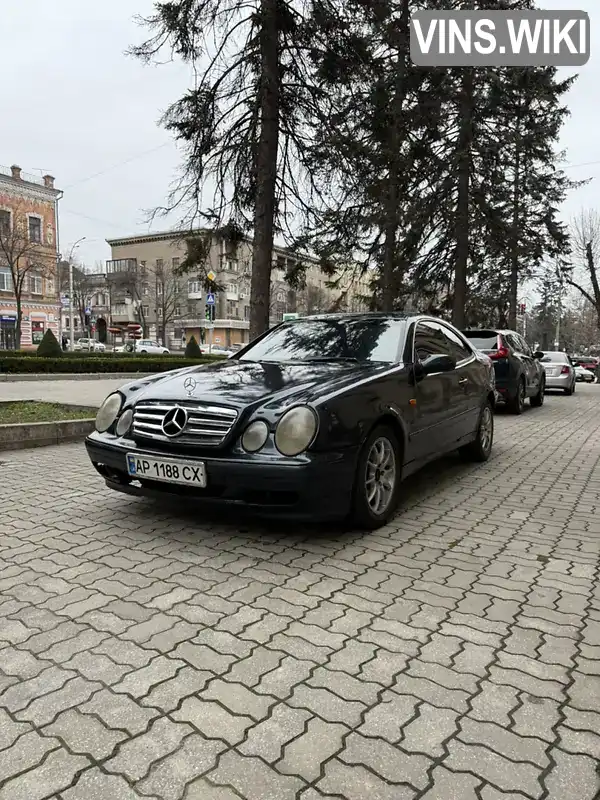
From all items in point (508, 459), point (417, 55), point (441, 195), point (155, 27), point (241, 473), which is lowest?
point (508, 459)

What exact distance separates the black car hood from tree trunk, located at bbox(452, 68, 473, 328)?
1348 centimetres

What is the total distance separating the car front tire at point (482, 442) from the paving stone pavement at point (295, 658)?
1993 mm

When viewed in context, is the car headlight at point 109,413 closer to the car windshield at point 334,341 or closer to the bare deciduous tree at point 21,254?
the car windshield at point 334,341

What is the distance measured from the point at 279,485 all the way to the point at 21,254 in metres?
37.6

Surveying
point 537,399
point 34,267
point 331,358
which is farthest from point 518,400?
point 34,267

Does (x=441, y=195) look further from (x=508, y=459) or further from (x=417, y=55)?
(x=508, y=459)

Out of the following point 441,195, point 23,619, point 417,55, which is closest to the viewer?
point 23,619

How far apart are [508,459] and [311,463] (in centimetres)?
416

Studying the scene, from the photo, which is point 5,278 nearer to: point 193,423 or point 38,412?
point 38,412

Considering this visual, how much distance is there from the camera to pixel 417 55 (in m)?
15.4

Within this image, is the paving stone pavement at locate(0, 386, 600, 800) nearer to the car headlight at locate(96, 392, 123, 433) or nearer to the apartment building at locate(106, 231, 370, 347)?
the car headlight at locate(96, 392, 123, 433)

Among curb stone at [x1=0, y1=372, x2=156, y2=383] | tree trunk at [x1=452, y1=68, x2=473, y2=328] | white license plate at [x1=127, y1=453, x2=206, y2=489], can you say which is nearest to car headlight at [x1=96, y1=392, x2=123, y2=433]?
white license plate at [x1=127, y1=453, x2=206, y2=489]

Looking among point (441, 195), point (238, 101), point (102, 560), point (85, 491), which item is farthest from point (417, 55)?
point (102, 560)

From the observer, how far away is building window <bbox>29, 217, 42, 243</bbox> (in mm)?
45688
